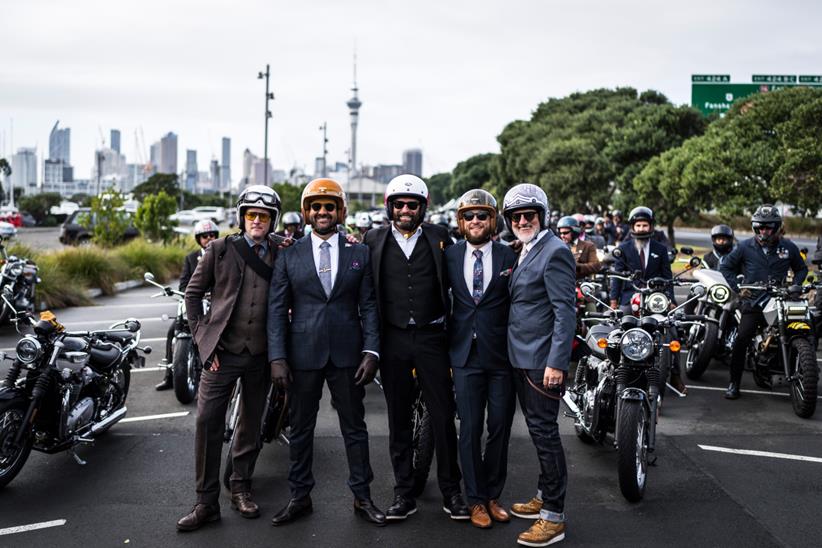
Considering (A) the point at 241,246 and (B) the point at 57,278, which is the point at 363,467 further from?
(B) the point at 57,278

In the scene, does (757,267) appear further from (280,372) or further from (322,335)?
(280,372)

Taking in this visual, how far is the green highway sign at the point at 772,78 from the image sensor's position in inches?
1496

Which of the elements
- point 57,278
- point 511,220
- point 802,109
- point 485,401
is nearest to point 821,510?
point 485,401

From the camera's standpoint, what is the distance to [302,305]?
202 inches

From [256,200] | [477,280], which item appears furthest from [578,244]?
[256,200]

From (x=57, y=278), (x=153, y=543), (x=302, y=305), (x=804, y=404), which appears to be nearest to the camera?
(x=153, y=543)

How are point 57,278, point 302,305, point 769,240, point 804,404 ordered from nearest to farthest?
point 302,305 → point 804,404 → point 769,240 → point 57,278

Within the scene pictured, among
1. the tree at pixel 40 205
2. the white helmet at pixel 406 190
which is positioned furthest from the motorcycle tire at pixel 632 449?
the tree at pixel 40 205

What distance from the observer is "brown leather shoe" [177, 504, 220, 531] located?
491 cm

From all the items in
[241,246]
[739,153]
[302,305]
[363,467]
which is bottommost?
[363,467]

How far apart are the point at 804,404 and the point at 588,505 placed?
11.1ft

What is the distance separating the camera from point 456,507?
5.16 meters

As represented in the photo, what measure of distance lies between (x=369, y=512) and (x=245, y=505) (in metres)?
0.82

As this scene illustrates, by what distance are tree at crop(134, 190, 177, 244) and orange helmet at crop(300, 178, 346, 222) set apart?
71.8 ft
